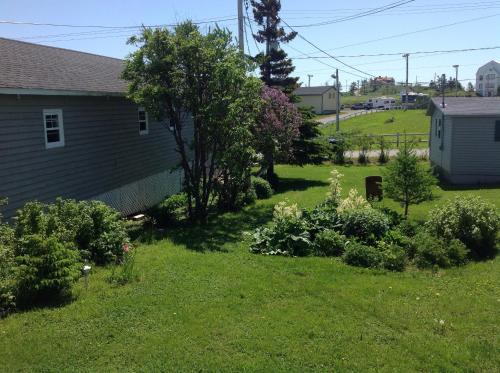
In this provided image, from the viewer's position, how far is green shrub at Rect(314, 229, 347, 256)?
9.59 metres

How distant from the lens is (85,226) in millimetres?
8742

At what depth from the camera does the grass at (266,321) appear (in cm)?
526

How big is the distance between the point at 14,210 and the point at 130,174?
540 centimetres

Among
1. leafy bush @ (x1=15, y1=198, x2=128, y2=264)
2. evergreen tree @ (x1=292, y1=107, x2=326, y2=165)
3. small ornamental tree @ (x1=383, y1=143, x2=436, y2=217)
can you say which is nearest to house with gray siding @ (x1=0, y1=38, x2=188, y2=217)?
leafy bush @ (x1=15, y1=198, x2=128, y2=264)

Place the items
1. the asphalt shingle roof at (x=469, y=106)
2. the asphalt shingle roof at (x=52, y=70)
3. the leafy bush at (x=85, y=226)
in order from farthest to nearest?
1. the asphalt shingle roof at (x=469, y=106)
2. the asphalt shingle roof at (x=52, y=70)
3. the leafy bush at (x=85, y=226)

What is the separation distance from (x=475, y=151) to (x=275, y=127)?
798 centimetres

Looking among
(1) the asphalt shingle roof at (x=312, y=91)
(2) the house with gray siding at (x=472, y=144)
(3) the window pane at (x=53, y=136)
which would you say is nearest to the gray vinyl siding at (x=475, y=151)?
(2) the house with gray siding at (x=472, y=144)

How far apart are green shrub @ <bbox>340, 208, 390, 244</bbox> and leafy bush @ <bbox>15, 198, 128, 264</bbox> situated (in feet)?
14.7

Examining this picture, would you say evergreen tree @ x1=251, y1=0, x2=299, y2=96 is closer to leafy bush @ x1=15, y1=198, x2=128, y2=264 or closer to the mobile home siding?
the mobile home siding

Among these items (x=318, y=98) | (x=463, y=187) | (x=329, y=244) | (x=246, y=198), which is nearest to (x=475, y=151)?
(x=463, y=187)

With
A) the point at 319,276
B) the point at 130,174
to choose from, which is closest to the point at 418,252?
the point at 319,276

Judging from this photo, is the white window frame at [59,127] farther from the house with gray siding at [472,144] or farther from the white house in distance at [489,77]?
the white house in distance at [489,77]

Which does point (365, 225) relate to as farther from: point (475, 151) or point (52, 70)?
point (475, 151)

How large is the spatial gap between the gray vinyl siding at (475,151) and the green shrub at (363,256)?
11936 millimetres
